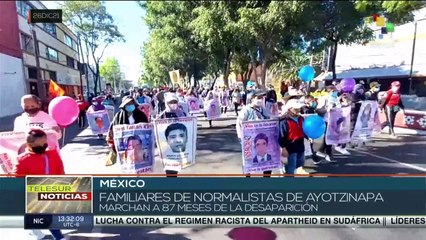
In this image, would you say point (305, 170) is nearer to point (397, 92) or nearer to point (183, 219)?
point (397, 92)

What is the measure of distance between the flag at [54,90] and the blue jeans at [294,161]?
5.84 ft

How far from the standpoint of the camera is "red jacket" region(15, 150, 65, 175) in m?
2.31

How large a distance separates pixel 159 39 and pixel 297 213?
5.12 ft

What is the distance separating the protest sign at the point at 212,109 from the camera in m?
3.51

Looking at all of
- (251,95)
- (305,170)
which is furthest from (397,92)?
(251,95)

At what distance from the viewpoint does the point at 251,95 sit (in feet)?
9.57

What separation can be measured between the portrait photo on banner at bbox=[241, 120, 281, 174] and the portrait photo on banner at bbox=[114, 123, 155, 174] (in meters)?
0.78

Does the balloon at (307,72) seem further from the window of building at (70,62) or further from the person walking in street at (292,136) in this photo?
the window of building at (70,62)

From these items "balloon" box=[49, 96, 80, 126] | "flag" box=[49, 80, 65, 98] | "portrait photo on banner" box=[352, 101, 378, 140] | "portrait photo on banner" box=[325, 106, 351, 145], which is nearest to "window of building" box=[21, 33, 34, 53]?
"flag" box=[49, 80, 65, 98]

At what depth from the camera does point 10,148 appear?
242cm

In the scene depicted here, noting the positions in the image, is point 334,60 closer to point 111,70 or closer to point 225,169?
point 225,169

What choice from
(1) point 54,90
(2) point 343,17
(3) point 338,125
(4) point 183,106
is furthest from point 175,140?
(3) point 338,125

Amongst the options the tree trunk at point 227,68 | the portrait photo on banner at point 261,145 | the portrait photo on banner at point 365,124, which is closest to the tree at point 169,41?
the tree trunk at point 227,68

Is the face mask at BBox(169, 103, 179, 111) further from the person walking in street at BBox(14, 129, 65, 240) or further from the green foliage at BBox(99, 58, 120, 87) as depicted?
the person walking in street at BBox(14, 129, 65, 240)
